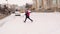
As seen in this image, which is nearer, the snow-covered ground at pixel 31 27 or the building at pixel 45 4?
the snow-covered ground at pixel 31 27

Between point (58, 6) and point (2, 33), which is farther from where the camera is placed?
point (58, 6)

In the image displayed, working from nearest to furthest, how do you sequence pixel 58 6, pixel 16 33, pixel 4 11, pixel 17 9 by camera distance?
1. pixel 16 33
2. pixel 4 11
3. pixel 17 9
4. pixel 58 6

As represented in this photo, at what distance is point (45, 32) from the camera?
7.92 metres

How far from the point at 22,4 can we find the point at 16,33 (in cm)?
1725

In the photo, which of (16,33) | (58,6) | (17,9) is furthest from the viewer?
(58,6)

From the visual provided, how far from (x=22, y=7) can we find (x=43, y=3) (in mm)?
5954

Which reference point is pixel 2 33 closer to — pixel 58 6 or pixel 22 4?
pixel 22 4

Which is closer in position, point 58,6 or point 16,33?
point 16,33

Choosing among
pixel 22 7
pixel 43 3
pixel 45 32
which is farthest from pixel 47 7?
pixel 45 32

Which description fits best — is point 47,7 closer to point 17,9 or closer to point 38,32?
point 17,9

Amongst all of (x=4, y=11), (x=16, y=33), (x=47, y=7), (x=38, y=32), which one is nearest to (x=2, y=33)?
(x=16, y=33)

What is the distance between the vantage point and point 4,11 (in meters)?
18.5

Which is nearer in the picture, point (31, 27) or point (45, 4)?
point (31, 27)

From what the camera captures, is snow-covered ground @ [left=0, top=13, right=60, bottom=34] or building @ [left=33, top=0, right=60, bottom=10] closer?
snow-covered ground @ [left=0, top=13, right=60, bottom=34]
